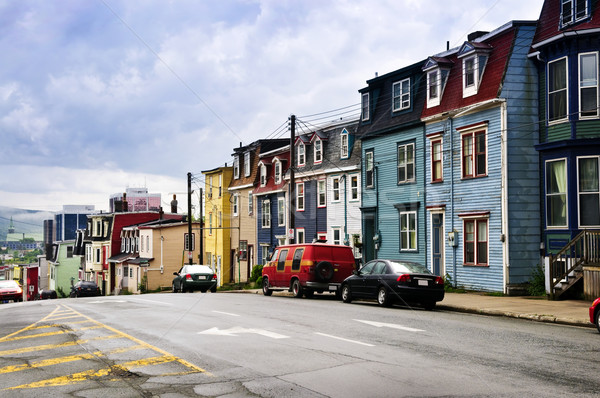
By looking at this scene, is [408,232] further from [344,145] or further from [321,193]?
[321,193]

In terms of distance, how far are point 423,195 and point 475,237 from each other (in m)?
4.34

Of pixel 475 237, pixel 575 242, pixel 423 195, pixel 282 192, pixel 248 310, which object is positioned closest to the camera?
pixel 248 310

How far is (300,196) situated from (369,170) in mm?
9588

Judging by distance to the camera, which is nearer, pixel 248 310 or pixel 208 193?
pixel 248 310

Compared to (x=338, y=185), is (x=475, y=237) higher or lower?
lower

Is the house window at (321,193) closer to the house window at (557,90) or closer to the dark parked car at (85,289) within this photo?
the house window at (557,90)

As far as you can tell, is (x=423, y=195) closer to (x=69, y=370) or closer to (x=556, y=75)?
(x=556, y=75)

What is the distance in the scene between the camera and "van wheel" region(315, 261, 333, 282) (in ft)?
83.3

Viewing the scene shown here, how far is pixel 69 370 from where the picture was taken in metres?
9.21

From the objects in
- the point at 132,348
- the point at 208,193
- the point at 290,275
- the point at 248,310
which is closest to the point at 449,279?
the point at 290,275

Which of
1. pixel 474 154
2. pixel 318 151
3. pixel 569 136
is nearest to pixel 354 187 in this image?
pixel 318 151

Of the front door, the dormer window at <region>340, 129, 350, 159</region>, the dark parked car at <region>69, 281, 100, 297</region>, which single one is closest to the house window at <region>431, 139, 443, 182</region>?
the front door

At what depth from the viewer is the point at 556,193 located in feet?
77.6

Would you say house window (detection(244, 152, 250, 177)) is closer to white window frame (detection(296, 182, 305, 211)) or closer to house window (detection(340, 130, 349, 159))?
white window frame (detection(296, 182, 305, 211))
